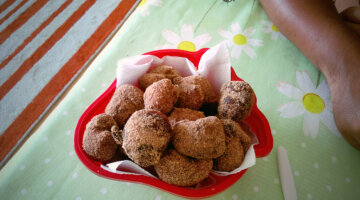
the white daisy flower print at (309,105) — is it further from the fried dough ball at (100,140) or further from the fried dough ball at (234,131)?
the fried dough ball at (100,140)

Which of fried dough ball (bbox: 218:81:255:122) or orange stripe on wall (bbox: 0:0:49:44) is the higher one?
orange stripe on wall (bbox: 0:0:49:44)

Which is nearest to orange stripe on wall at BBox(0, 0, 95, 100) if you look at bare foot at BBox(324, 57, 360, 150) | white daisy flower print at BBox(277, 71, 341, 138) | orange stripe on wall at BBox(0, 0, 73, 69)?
orange stripe on wall at BBox(0, 0, 73, 69)

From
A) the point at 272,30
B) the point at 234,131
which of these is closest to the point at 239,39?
the point at 272,30

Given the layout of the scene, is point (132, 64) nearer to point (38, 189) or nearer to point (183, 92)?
point (183, 92)

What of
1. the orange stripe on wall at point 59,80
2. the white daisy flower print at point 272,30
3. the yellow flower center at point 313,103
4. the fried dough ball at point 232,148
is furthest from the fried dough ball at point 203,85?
the orange stripe on wall at point 59,80

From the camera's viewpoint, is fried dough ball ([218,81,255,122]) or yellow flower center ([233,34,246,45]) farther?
yellow flower center ([233,34,246,45])

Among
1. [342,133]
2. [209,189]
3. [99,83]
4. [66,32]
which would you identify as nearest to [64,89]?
[99,83]

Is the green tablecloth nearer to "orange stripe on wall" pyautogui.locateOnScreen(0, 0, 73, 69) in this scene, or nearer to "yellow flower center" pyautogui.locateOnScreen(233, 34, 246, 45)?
"yellow flower center" pyautogui.locateOnScreen(233, 34, 246, 45)

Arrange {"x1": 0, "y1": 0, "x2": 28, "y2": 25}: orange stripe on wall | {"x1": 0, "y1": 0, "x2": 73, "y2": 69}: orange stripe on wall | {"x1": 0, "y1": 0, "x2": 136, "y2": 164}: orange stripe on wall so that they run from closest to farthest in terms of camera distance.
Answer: {"x1": 0, "y1": 0, "x2": 136, "y2": 164}: orange stripe on wall → {"x1": 0, "y1": 0, "x2": 73, "y2": 69}: orange stripe on wall → {"x1": 0, "y1": 0, "x2": 28, "y2": 25}: orange stripe on wall
